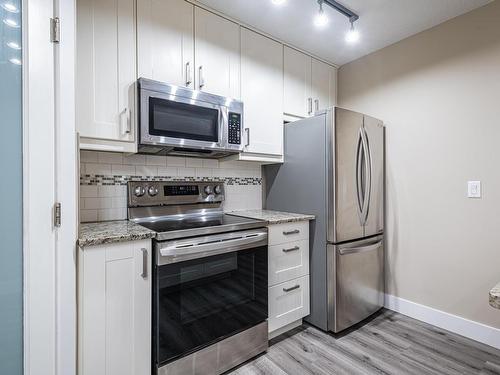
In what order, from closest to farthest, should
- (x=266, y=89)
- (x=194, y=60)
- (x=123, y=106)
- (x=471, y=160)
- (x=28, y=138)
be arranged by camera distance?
(x=28, y=138)
(x=123, y=106)
(x=194, y=60)
(x=471, y=160)
(x=266, y=89)

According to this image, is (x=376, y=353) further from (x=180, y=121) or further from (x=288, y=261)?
(x=180, y=121)

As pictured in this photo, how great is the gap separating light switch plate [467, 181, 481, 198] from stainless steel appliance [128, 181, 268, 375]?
63.4 inches

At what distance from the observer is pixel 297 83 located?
2.53m

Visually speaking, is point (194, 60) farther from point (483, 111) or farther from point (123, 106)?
point (483, 111)

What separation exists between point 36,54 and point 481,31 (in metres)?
2.82

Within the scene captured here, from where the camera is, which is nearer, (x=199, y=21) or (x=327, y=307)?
(x=199, y=21)

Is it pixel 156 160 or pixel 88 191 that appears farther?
pixel 156 160

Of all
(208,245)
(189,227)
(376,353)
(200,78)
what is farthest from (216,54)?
(376,353)

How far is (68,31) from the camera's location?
3.84 feet

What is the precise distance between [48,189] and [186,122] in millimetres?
900

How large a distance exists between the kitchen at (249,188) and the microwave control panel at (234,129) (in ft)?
0.09

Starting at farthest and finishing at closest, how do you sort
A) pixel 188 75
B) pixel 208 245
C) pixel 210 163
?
1. pixel 210 163
2. pixel 188 75
3. pixel 208 245

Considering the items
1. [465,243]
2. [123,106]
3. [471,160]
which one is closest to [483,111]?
[471,160]

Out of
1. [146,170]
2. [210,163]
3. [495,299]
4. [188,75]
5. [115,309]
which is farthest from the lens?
[210,163]
